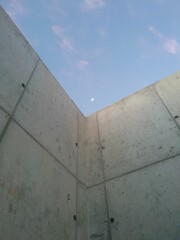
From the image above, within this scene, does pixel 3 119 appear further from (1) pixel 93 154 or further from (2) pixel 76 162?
(1) pixel 93 154

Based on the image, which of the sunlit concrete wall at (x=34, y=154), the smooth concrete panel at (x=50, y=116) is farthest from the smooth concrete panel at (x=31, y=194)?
the smooth concrete panel at (x=50, y=116)

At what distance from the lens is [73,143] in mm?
2562

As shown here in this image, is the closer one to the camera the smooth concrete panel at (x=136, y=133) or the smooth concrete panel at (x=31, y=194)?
the smooth concrete panel at (x=31, y=194)

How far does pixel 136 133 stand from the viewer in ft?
8.29

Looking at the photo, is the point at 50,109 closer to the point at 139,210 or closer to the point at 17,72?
the point at 17,72

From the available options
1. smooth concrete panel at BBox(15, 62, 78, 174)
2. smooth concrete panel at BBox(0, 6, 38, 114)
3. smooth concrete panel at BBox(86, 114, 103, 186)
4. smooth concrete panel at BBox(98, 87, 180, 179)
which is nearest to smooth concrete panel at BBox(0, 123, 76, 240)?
smooth concrete panel at BBox(15, 62, 78, 174)

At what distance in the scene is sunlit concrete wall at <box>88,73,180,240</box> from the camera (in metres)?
1.78

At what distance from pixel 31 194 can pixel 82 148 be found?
1258 mm

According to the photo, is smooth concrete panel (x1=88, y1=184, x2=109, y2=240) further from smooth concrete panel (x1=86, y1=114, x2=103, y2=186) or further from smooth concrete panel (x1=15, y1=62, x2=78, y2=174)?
smooth concrete panel (x1=15, y1=62, x2=78, y2=174)

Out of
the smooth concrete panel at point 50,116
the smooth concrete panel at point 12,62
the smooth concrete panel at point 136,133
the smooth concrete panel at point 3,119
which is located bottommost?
the smooth concrete panel at point 136,133

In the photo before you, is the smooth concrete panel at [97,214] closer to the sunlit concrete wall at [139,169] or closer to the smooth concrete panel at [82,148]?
the sunlit concrete wall at [139,169]

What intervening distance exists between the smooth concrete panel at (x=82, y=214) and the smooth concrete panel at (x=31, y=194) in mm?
85

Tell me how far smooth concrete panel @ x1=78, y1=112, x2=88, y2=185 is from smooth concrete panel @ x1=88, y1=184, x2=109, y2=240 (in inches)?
7.6

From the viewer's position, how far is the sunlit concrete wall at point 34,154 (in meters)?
1.42
